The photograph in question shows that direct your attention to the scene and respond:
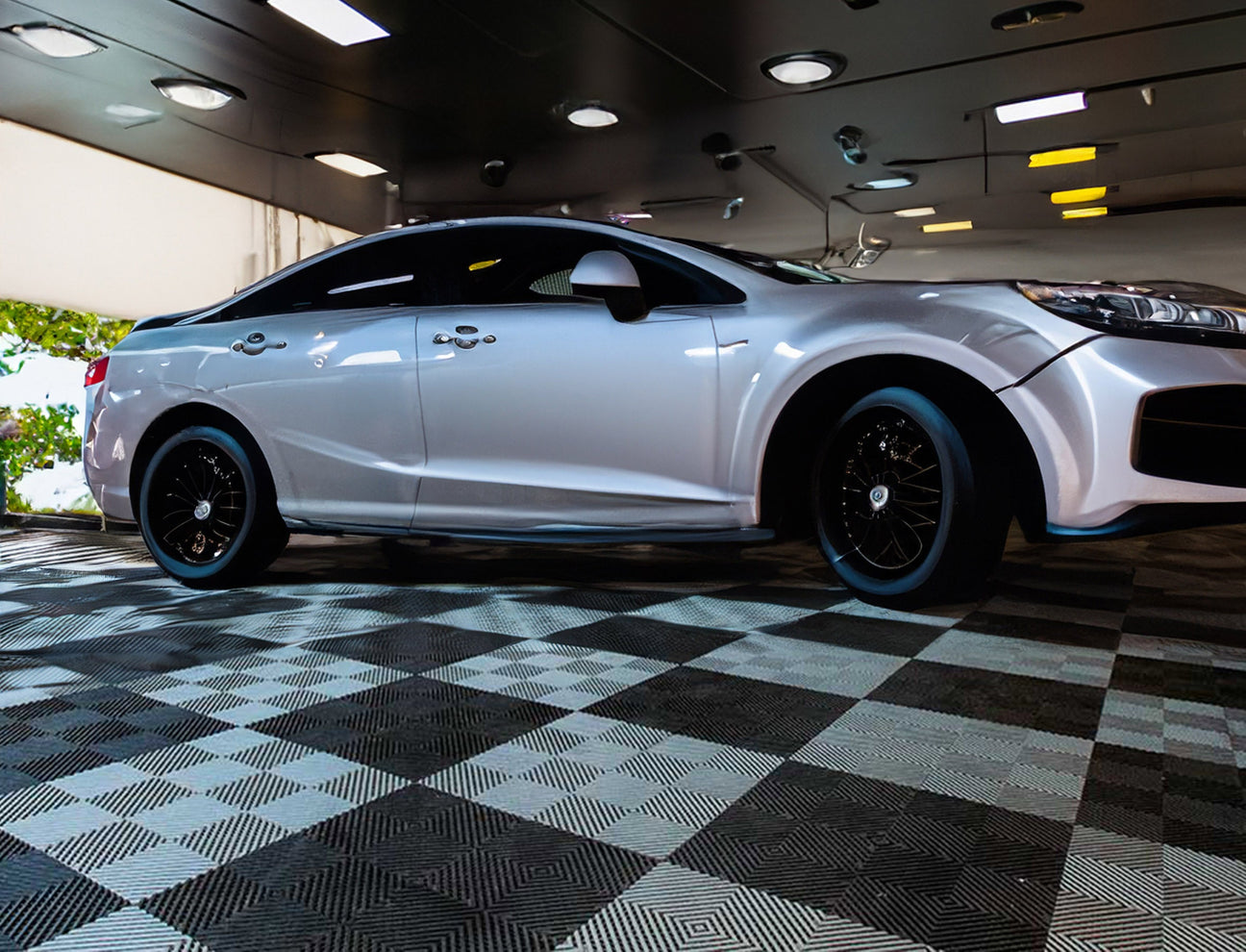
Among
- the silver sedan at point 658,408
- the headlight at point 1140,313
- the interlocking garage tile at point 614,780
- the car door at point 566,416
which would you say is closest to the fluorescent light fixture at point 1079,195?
the silver sedan at point 658,408

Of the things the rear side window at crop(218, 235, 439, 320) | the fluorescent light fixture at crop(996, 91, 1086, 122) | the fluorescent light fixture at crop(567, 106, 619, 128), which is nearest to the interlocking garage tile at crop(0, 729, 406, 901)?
the rear side window at crop(218, 235, 439, 320)

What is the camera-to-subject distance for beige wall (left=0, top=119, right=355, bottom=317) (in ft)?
25.1

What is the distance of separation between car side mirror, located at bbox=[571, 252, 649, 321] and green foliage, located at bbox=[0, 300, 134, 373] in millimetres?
6270

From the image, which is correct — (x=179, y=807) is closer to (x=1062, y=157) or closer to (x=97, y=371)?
(x=97, y=371)

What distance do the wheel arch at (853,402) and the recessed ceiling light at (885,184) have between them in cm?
651

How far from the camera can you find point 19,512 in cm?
759

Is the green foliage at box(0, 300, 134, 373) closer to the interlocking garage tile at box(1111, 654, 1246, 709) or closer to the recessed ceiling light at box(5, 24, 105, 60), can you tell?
the recessed ceiling light at box(5, 24, 105, 60)

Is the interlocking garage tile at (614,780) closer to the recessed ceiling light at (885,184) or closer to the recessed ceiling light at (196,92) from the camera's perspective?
the recessed ceiling light at (196,92)

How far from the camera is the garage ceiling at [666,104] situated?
18.9ft

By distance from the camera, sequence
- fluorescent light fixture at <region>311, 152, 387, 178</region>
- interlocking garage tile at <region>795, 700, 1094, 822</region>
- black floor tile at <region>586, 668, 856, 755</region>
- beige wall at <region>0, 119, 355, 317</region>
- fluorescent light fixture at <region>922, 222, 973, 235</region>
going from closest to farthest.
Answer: interlocking garage tile at <region>795, 700, 1094, 822</region> → black floor tile at <region>586, 668, 856, 755</region> → beige wall at <region>0, 119, 355, 317</region> → fluorescent light fixture at <region>311, 152, 387, 178</region> → fluorescent light fixture at <region>922, 222, 973, 235</region>

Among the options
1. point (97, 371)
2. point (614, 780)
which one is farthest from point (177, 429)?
point (614, 780)

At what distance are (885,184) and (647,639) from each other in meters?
7.59

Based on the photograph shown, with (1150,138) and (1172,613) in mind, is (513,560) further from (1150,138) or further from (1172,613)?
(1150,138)

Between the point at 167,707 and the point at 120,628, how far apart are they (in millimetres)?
947
